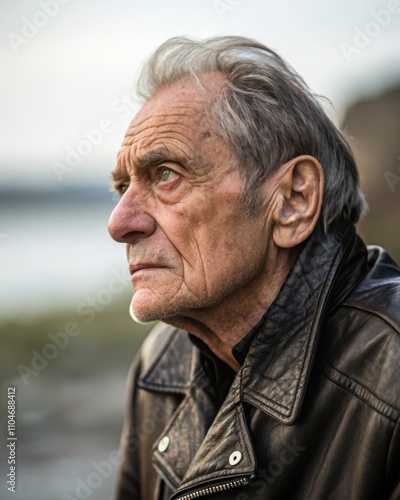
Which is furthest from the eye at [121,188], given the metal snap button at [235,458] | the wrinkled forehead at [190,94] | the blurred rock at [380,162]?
the blurred rock at [380,162]

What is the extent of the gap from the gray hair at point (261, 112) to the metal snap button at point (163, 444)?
3.36 feet

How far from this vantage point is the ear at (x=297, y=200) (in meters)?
2.64

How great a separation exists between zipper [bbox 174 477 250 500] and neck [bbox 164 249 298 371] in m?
0.57

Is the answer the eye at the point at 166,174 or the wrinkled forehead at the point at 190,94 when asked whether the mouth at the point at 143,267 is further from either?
the wrinkled forehead at the point at 190,94

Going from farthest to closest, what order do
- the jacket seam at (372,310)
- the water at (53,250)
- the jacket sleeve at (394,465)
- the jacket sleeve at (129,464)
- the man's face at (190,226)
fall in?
the water at (53,250)
the jacket sleeve at (129,464)
the man's face at (190,226)
the jacket seam at (372,310)
the jacket sleeve at (394,465)

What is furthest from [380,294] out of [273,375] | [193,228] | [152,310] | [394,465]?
[152,310]

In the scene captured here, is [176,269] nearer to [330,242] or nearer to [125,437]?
[330,242]

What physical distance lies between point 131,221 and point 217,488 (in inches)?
40.0

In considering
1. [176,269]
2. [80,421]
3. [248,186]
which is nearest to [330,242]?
[248,186]

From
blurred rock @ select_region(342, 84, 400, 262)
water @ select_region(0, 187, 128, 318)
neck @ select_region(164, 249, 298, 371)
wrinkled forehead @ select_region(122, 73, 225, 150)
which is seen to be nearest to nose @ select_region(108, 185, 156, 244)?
wrinkled forehead @ select_region(122, 73, 225, 150)

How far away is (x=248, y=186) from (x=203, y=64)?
0.54 m

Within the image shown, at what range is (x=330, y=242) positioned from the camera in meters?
2.63

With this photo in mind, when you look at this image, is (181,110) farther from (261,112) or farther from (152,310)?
(152,310)

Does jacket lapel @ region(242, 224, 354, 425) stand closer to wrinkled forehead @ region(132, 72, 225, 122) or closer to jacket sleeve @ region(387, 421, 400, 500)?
jacket sleeve @ region(387, 421, 400, 500)
